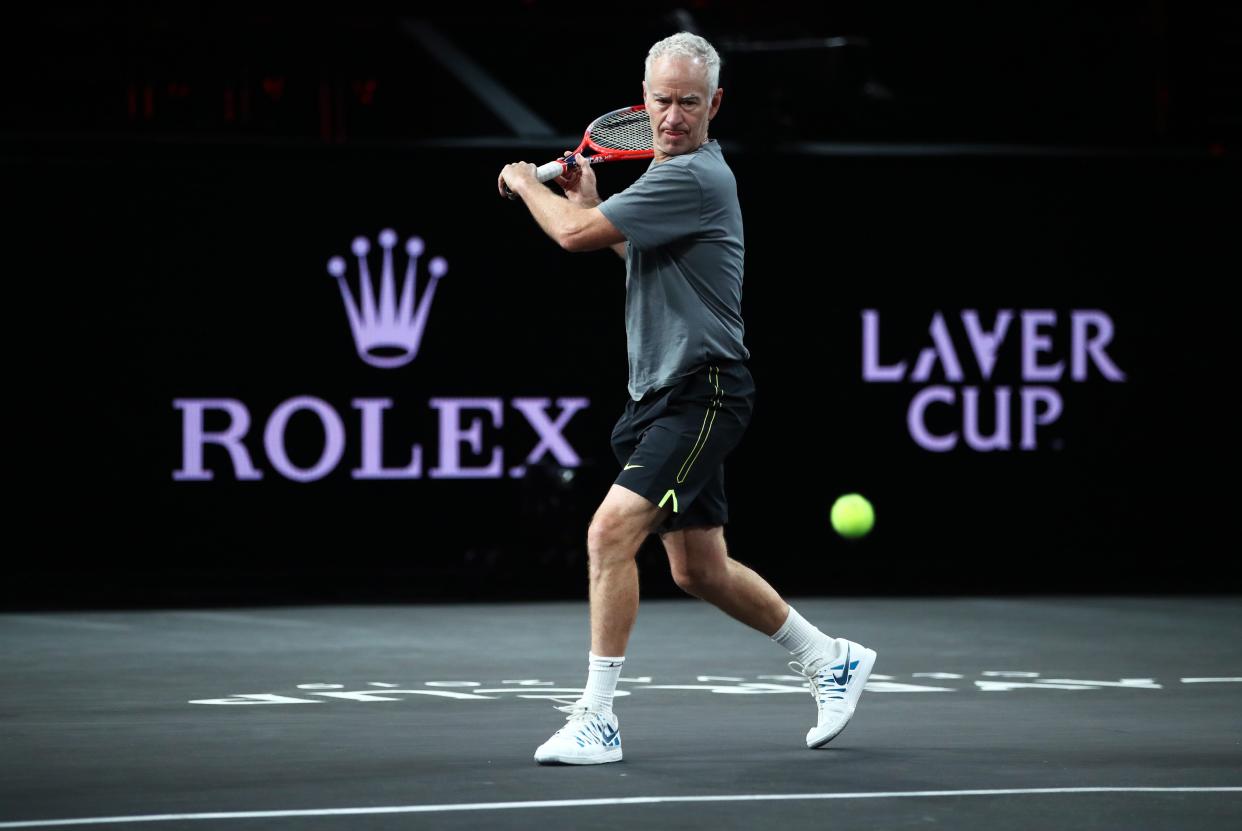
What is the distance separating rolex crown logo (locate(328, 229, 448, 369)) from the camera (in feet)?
39.3

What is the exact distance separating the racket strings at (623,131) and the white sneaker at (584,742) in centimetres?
172

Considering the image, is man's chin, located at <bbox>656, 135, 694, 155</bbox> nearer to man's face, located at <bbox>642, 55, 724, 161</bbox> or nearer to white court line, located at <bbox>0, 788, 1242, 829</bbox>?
man's face, located at <bbox>642, 55, 724, 161</bbox>

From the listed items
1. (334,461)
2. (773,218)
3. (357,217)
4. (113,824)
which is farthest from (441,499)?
(113,824)

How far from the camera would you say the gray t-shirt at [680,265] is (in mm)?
5902

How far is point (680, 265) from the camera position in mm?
5992

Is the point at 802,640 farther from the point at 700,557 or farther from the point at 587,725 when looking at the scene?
the point at 587,725

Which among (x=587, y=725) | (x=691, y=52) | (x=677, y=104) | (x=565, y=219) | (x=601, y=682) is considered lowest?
(x=587, y=725)

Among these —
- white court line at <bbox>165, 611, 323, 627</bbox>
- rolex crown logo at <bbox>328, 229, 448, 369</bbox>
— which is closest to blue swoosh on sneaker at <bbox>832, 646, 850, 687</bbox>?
white court line at <bbox>165, 611, 323, 627</bbox>

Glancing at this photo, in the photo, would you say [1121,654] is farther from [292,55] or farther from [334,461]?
[292,55]

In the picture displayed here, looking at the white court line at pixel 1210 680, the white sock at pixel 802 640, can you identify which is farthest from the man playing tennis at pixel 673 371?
the white court line at pixel 1210 680

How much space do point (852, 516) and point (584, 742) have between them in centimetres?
680

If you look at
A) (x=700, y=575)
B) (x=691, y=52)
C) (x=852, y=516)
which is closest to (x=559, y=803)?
(x=700, y=575)

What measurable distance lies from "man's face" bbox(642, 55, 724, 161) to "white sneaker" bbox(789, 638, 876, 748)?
1435mm

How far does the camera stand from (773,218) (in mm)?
12453
